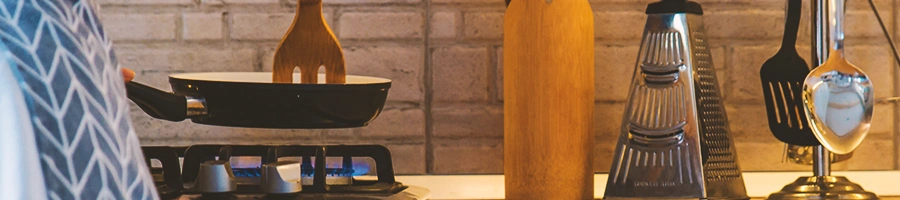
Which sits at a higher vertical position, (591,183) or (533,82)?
(533,82)

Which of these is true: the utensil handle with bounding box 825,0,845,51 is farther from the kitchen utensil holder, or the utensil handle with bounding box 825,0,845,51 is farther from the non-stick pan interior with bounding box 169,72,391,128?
the non-stick pan interior with bounding box 169,72,391,128

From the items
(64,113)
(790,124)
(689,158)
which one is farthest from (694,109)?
(64,113)

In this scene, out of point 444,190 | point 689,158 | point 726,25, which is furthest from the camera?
point 726,25

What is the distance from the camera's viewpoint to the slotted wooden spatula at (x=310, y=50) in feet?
3.44

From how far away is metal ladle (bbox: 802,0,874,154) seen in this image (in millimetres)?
929

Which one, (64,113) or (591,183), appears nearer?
(64,113)

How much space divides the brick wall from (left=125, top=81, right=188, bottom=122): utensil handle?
418 millimetres

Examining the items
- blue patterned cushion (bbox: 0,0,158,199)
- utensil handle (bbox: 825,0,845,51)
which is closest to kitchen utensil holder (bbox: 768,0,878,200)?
utensil handle (bbox: 825,0,845,51)

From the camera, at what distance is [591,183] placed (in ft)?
3.34

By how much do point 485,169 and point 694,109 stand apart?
392mm

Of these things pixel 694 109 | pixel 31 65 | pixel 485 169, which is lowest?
pixel 485 169

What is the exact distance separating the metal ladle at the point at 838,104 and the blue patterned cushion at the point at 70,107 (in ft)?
2.46

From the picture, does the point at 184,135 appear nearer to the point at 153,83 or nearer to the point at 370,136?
the point at 153,83

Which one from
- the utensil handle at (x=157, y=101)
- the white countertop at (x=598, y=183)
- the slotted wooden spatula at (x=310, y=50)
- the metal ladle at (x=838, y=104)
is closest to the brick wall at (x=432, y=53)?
the white countertop at (x=598, y=183)
